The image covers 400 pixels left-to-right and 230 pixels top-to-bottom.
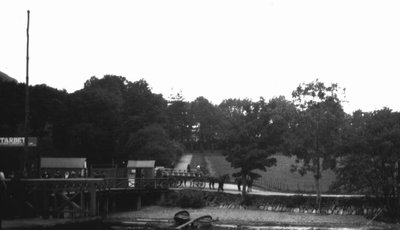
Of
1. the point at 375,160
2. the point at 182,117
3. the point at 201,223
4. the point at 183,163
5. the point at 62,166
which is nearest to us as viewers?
the point at 201,223

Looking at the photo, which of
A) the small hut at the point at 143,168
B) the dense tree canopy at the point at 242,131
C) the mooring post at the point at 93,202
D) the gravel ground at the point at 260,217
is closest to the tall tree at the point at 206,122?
the dense tree canopy at the point at 242,131

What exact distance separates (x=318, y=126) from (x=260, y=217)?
11.5 metres

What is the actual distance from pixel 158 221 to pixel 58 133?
4501cm

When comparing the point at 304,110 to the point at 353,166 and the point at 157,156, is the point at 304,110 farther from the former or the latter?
the point at 157,156

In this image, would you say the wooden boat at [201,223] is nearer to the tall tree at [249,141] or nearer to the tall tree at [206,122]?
the tall tree at [249,141]

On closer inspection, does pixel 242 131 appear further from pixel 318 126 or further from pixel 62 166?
pixel 62 166

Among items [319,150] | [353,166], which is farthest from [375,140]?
[319,150]

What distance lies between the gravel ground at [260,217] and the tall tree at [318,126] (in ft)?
19.4

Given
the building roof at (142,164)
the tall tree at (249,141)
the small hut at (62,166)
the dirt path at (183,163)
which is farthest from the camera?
the dirt path at (183,163)

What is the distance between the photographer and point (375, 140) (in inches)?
1993

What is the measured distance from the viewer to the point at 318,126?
55594 millimetres

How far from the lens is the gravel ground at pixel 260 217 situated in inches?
1800

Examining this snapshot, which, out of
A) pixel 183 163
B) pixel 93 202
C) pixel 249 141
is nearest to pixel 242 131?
pixel 249 141

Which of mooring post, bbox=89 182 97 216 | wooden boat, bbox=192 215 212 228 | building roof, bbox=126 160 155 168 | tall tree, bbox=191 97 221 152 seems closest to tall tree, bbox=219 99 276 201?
building roof, bbox=126 160 155 168
